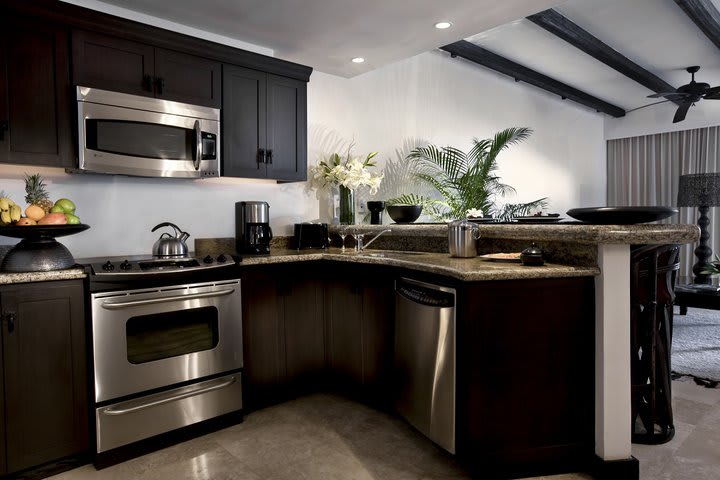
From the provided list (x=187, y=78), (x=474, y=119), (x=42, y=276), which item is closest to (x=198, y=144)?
(x=187, y=78)

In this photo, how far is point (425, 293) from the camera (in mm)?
2232

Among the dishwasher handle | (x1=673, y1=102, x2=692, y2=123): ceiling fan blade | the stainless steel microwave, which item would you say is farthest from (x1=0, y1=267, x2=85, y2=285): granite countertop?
(x1=673, y1=102, x2=692, y2=123): ceiling fan blade

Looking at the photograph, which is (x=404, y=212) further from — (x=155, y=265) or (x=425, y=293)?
(x=155, y=265)

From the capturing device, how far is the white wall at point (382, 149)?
9.25ft

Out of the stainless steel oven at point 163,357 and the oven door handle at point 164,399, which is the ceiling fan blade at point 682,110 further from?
the oven door handle at point 164,399

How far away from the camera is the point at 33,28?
7.49 ft

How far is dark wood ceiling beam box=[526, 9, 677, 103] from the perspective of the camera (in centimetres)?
438

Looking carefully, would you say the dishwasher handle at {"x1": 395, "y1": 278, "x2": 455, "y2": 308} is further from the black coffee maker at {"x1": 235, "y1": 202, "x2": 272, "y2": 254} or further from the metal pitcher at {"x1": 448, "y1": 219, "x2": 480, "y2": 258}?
the black coffee maker at {"x1": 235, "y1": 202, "x2": 272, "y2": 254}

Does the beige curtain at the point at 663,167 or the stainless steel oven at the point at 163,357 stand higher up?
the beige curtain at the point at 663,167

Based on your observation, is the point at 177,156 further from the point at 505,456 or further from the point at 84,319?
the point at 505,456

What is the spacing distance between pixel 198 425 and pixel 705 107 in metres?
7.88

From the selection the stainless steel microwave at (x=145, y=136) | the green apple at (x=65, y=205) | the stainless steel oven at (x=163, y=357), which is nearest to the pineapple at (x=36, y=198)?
the green apple at (x=65, y=205)

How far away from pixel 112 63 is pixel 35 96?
16.8 inches

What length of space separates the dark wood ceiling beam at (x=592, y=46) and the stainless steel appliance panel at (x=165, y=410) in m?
4.08
